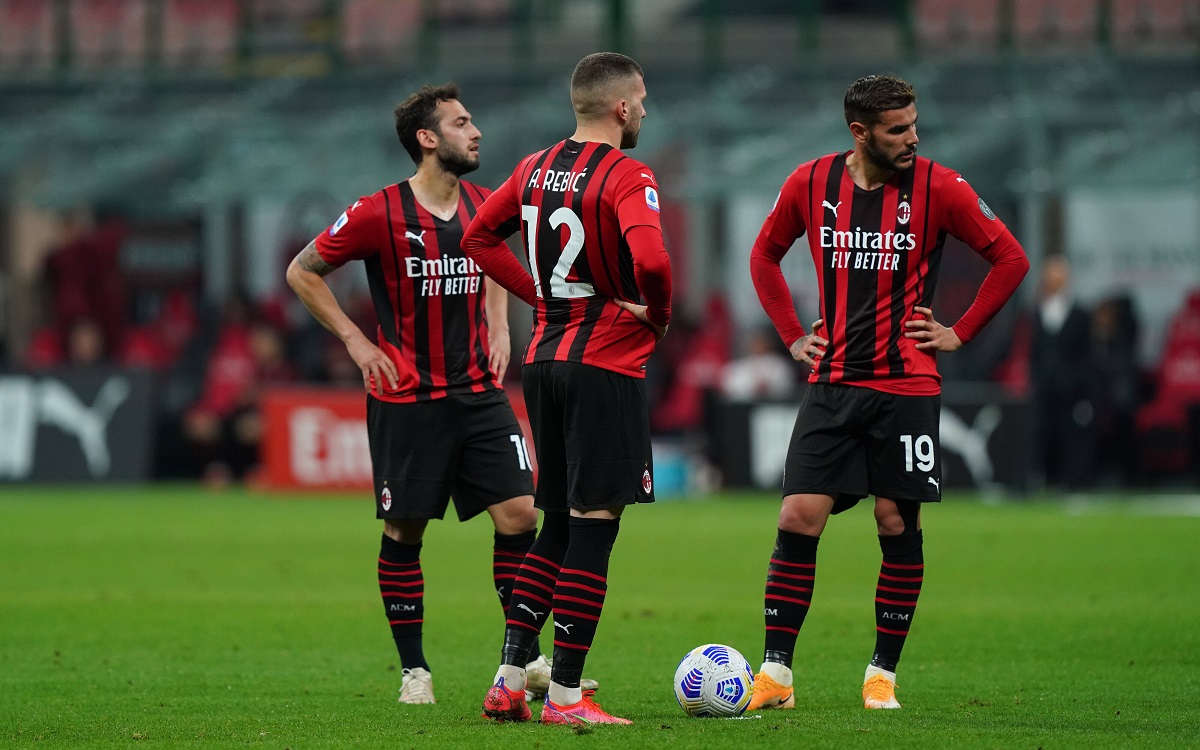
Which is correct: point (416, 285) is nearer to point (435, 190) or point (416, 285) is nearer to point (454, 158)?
point (435, 190)

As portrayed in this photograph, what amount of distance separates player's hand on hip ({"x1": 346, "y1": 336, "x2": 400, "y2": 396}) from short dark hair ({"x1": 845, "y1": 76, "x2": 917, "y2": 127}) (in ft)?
6.35

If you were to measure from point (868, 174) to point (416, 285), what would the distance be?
1756 mm

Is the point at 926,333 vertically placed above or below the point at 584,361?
above

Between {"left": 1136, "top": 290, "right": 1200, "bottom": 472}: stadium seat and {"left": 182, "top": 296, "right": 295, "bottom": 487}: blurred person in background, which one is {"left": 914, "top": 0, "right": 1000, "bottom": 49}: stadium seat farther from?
{"left": 182, "top": 296, "right": 295, "bottom": 487}: blurred person in background

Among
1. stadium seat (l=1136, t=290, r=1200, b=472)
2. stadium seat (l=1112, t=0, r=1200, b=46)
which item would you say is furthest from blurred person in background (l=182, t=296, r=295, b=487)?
stadium seat (l=1112, t=0, r=1200, b=46)

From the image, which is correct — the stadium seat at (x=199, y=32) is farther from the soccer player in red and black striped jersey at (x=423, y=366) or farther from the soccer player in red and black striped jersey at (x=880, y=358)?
the soccer player in red and black striped jersey at (x=880, y=358)

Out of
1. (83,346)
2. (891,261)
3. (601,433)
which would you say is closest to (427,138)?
(601,433)

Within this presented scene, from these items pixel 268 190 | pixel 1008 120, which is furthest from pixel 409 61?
pixel 1008 120

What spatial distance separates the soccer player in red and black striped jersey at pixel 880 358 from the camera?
6023 mm

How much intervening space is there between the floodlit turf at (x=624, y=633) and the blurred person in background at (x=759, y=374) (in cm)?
276

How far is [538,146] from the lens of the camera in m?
20.1

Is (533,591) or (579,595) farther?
(533,591)

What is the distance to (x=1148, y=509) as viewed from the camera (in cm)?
1499

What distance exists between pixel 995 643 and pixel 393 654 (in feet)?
8.86
